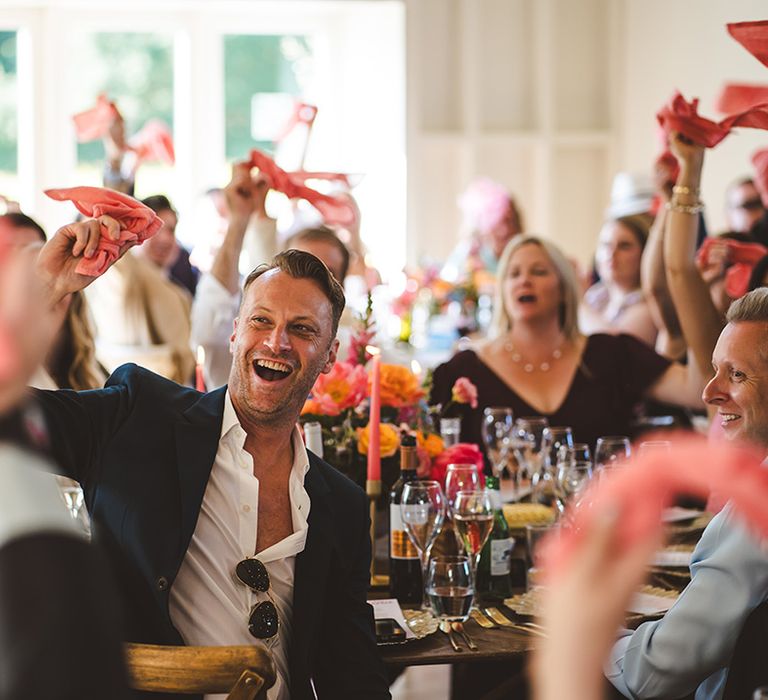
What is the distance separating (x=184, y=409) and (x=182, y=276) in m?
4.47

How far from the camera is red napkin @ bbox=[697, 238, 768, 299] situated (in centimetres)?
336

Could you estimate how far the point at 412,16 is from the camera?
7.96 metres

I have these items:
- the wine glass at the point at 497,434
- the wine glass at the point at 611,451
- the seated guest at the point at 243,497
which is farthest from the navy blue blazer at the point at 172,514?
the wine glass at the point at 497,434

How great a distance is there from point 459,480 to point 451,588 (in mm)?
260

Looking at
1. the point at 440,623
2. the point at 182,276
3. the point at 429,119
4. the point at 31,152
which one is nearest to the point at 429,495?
the point at 440,623

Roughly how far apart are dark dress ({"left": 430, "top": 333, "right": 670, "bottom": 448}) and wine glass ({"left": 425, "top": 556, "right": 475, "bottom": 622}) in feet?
4.93

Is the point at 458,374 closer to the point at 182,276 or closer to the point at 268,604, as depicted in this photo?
the point at 268,604

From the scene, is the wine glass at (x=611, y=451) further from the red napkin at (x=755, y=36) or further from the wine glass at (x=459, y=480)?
the red napkin at (x=755, y=36)

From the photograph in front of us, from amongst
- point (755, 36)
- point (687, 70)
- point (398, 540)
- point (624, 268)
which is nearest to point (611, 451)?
point (398, 540)

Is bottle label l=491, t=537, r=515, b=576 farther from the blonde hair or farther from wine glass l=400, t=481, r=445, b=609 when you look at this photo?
the blonde hair

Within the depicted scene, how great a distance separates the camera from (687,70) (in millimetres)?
7535

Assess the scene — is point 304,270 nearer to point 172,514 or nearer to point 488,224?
point 172,514

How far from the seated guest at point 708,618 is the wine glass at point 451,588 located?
1.03 feet

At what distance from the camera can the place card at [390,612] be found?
2156 millimetres
